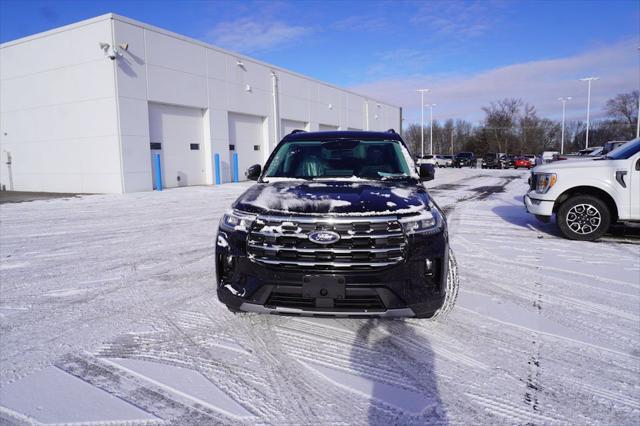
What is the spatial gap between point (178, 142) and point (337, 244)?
1935 centimetres

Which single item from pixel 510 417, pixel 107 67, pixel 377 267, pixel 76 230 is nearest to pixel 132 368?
pixel 377 267

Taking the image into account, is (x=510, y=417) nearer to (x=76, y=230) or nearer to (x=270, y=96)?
(x=76, y=230)

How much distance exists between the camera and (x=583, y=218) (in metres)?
6.75

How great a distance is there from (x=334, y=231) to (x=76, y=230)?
7838mm

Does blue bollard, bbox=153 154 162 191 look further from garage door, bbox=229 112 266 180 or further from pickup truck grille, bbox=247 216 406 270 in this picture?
pickup truck grille, bbox=247 216 406 270

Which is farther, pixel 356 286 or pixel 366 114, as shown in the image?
pixel 366 114

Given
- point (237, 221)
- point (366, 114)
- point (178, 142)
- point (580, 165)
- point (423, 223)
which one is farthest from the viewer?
point (366, 114)

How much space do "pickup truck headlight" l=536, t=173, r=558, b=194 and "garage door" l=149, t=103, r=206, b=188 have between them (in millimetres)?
16587

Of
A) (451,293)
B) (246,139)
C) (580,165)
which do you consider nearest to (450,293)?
(451,293)

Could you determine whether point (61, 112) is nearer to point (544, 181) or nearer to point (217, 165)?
point (217, 165)

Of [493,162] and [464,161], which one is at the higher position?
[464,161]

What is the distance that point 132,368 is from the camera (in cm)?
275

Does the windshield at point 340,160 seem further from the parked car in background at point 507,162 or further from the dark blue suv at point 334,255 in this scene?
the parked car in background at point 507,162

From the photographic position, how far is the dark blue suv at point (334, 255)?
8.89ft
